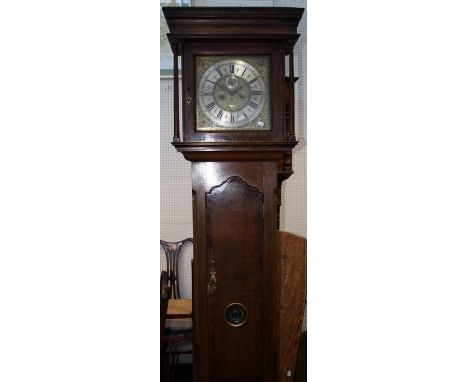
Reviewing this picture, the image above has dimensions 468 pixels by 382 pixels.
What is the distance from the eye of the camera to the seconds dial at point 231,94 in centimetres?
99

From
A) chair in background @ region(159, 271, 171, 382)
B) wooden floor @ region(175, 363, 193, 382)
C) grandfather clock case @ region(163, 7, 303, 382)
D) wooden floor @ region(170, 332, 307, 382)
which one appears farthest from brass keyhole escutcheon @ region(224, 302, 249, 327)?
wooden floor @ region(175, 363, 193, 382)

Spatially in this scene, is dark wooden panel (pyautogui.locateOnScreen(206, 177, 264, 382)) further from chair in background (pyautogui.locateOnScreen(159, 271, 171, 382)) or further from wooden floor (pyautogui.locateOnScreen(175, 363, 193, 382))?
wooden floor (pyautogui.locateOnScreen(175, 363, 193, 382))

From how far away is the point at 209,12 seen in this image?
3.08 ft

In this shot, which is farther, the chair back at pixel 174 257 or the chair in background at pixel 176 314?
the chair back at pixel 174 257

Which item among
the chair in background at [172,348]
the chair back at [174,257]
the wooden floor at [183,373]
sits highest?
A: the chair back at [174,257]

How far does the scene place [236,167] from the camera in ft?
3.31

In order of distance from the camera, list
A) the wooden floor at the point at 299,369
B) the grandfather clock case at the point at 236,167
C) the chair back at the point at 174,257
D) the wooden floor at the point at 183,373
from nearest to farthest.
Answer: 1. the grandfather clock case at the point at 236,167
2. the wooden floor at the point at 299,369
3. the wooden floor at the point at 183,373
4. the chair back at the point at 174,257

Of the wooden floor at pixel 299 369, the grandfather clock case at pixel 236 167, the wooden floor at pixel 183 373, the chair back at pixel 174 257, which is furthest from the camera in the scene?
the chair back at pixel 174 257

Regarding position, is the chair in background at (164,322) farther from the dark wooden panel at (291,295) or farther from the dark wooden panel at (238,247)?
the dark wooden panel at (291,295)

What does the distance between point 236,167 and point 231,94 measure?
18 centimetres

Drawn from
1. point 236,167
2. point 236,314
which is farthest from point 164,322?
point 236,167

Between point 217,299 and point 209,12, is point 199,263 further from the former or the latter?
point 209,12

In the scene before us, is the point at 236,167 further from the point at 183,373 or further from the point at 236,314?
the point at 183,373

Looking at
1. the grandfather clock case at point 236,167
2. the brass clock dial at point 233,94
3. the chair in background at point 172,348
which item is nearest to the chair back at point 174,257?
the chair in background at point 172,348
